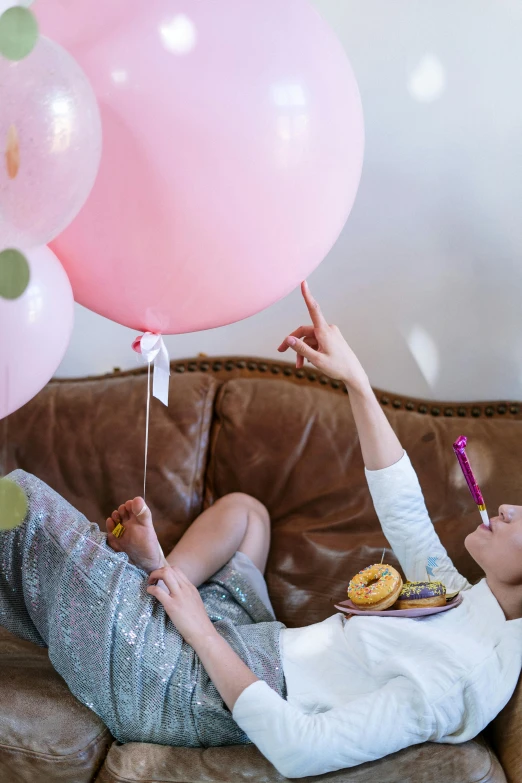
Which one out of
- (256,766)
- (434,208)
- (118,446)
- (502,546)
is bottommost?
(256,766)

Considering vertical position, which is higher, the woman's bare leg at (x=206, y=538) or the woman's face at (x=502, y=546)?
the woman's bare leg at (x=206, y=538)

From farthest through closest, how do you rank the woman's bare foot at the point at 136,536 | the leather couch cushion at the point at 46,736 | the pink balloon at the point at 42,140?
1. the woman's bare foot at the point at 136,536
2. the leather couch cushion at the point at 46,736
3. the pink balloon at the point at 42,140

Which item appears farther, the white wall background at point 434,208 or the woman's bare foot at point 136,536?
the white wall background at point 434,208

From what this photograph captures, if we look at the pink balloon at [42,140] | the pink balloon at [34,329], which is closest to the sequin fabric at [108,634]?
the pink balloon at [34,329]

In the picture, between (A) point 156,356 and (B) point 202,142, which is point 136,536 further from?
(B) point 202,142

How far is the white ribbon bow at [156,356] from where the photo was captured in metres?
1.11

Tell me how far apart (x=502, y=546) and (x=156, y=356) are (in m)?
0.66

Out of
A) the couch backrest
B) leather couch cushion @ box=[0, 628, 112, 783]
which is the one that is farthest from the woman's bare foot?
the couch backrest

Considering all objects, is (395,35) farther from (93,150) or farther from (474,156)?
(93,150)

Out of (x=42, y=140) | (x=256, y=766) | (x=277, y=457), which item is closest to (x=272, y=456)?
(x=277, y=457)

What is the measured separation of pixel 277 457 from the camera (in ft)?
5.86

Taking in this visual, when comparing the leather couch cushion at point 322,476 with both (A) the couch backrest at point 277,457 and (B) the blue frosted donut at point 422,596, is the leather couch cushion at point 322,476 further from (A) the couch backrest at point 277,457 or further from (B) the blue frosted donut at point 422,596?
(B) the blue frosted donut at point 422,596

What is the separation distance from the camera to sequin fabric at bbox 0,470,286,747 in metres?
1.23

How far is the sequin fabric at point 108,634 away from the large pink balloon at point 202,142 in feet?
1.49
